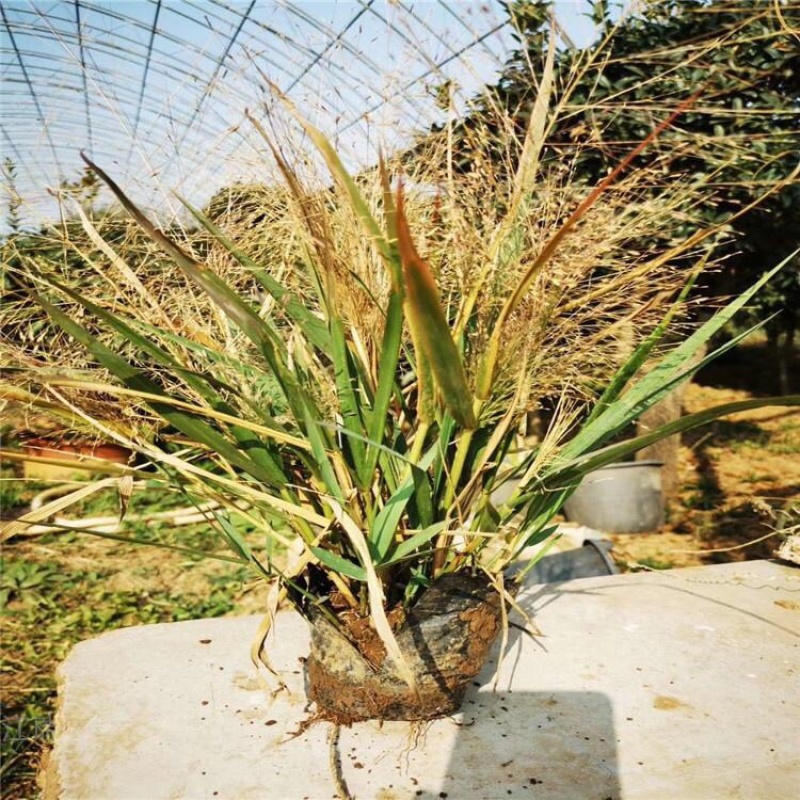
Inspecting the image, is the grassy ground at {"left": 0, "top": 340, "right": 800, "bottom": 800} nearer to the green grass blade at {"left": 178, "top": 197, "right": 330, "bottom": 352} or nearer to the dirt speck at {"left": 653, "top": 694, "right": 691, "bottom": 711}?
the dirt speck at {"left": 653, "top": 694, "right": 691, "bottom": 711}

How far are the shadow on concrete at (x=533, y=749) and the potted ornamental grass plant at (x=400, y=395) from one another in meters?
0.10

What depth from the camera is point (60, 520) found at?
3.73 m

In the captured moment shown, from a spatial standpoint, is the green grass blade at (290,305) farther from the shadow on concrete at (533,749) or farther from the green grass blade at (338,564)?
the shadow on concrete at (533,749)

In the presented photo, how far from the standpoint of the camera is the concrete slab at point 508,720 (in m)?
1.09

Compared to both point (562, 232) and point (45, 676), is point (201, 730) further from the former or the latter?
point (45, 676)

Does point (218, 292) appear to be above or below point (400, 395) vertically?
above

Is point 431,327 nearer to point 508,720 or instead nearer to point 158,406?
point 158,406

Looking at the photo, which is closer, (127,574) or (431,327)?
(431,327)

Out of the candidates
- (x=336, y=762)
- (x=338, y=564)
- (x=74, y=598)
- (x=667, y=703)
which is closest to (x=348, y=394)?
(x=338, y=564)

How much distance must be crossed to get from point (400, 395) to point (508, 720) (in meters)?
0.59

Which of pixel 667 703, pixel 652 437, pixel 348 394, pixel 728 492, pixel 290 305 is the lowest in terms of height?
pixel 728 492

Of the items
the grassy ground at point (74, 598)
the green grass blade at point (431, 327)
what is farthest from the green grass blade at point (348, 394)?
the grassy ground at point (74, 598)

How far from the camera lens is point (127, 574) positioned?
3.15 m

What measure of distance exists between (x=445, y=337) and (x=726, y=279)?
3.61m
